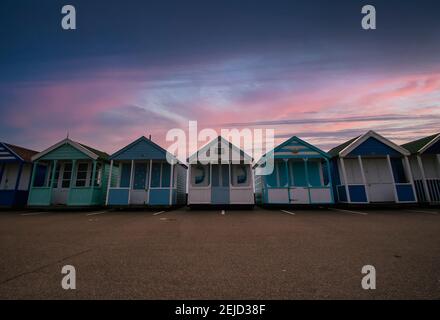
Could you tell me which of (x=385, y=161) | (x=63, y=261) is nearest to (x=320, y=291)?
(x=63, y=261)

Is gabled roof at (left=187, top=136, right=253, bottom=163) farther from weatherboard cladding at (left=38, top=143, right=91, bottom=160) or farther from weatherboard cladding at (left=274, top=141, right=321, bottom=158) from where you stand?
weatherboard cladding at (left=38, top=143, right=91, bottom=160)

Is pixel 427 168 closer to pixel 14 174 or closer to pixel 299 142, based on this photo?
pixel 299 142

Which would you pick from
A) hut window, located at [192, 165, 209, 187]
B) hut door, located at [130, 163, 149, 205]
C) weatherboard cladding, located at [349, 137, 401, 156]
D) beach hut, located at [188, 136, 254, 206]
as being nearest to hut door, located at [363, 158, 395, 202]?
weatherboard cladding, located at [349, 137, 401, 156]

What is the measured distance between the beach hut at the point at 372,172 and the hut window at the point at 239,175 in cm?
726

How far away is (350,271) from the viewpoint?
321cm

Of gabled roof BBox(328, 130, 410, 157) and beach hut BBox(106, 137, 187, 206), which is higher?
gabled roof BBox(328, 130, 410, 157)

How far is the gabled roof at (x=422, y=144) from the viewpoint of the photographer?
15.1m

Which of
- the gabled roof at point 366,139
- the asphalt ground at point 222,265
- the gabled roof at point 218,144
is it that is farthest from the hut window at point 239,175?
the asphalt ground at point 222,265

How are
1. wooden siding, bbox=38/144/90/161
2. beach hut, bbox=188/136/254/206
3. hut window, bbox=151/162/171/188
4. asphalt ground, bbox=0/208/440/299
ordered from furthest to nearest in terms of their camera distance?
1. hut window, bbox=151/162/171/188
2. wooden siding, bbox=38/144/90/161
3. beach hut, bbox=188/136/254/206
4. asphalt ground, bbox=0/208/440/299

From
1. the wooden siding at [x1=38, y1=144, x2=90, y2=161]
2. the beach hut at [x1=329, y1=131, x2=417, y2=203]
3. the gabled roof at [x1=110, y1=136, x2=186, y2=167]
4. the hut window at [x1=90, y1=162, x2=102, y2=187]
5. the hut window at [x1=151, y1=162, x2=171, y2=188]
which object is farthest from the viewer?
the hut window at [x1=90, y1=162, x2=102, y2=187]

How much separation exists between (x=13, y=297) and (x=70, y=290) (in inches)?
22.8

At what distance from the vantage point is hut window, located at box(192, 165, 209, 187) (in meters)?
14.9

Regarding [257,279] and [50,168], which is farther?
[50,168]
